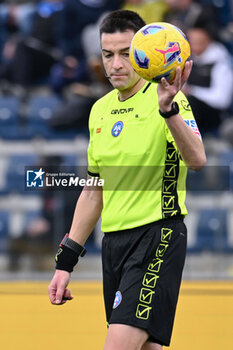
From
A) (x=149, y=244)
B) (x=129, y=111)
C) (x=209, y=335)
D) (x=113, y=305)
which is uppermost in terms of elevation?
(x=129, y=111)

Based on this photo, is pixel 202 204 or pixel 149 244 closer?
pixel 149 244

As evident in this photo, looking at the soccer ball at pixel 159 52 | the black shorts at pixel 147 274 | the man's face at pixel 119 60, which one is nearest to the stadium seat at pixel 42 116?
the man's face at pixel 119 60

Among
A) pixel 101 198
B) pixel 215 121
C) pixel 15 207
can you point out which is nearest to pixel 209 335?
pixel 101 198

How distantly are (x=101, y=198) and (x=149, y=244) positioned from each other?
482mm

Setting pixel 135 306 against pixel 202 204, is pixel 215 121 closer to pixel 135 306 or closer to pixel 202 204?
pixel 202 204

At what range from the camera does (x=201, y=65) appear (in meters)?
9.83

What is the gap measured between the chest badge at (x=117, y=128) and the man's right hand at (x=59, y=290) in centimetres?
71

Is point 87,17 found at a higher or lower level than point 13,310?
higher

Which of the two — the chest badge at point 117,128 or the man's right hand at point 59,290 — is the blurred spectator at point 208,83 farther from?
the man's right hand at point 59,290

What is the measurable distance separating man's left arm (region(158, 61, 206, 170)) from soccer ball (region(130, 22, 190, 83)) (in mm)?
61

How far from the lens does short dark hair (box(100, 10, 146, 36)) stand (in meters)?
3.90

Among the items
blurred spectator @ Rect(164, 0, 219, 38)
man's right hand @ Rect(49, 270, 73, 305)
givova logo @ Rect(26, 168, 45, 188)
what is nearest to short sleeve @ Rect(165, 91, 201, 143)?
man's right hand @ Rect(49, 270, 73, 305)

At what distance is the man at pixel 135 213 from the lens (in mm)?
3629

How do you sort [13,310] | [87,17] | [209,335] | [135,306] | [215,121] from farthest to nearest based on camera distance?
[87,17] < [215,121] < [13,310] < [209,335] < [135,306]
